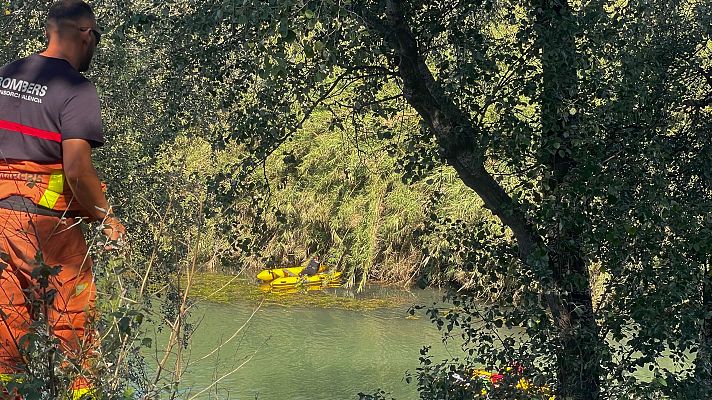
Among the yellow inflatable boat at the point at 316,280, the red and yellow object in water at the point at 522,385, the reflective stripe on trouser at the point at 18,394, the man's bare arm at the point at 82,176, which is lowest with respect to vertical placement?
the reflective stripe on trouser at the point at 18,394

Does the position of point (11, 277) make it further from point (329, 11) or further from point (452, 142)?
point (452, 142)

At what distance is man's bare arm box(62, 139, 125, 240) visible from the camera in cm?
276

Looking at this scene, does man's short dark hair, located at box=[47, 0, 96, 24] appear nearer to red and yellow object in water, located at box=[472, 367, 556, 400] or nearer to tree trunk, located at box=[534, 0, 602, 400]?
tree trunk, located at box=[534, 0, 602, 400]

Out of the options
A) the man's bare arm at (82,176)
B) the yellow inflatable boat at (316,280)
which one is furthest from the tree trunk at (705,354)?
the yellow inflatable boat at (316,280)

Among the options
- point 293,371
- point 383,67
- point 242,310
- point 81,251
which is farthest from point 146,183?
point 242,310

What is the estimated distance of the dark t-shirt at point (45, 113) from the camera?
281cm

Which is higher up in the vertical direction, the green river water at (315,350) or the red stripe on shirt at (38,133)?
the red stripe on shirt at (38,133)

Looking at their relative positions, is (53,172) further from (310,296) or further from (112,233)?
(310,296)

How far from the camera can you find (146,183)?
657cm

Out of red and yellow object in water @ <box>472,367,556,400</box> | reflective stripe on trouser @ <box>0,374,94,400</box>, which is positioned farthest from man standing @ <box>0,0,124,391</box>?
red and yellow object in water @ <box>472,367,556,400</box>

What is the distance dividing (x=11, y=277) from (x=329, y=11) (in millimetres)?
1750

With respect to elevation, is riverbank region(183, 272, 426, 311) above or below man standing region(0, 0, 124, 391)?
above

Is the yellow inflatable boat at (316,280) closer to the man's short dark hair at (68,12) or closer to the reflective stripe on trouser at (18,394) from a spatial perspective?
the man's short dark hair at (68,12)

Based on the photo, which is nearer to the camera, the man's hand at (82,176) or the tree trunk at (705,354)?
the man's hand at (82,176)
